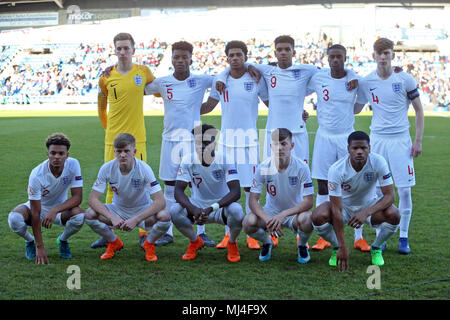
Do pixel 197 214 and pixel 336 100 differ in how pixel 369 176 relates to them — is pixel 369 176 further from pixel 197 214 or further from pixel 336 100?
pixel 197 214

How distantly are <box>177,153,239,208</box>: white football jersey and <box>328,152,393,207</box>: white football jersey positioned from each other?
0.97 meters

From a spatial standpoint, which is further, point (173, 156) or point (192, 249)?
point (173, 156)

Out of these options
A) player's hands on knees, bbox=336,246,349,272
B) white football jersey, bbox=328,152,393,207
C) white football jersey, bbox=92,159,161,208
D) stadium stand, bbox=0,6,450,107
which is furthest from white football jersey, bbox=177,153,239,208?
stadium stand, bbox=0,6,450,107

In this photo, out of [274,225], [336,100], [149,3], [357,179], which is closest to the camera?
[274,225]

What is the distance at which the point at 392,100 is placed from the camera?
192 inches

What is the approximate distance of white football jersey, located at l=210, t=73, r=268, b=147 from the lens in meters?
5.14

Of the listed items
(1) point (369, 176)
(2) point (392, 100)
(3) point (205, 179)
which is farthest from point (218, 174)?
(2) point (392, 100)

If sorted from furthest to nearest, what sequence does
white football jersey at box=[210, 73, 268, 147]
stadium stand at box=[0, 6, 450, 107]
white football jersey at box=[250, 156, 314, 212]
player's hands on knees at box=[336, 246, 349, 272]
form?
1. stadium stand at box=[0, 6, 450, 107]
2. white football jersey at box=[210, 73, 268, 147]
3. white football jersey at box=[250, 156, 314, 212]
4. player's hands on knees at box=[336, 246, 349, 272]

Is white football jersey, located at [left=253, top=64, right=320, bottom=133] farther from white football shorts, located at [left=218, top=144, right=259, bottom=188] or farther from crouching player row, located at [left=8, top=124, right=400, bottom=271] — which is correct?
crouching player row, located at [left=8, top=124, right=400, bottom=271]

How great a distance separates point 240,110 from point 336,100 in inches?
38.8

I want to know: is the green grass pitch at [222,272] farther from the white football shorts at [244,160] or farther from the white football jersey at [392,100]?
the white football jersey at [392,100]

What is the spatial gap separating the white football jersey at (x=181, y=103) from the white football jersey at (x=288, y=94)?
0.81 m

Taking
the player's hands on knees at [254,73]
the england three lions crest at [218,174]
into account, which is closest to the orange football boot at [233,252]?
the england three lions crest at [218,174]
